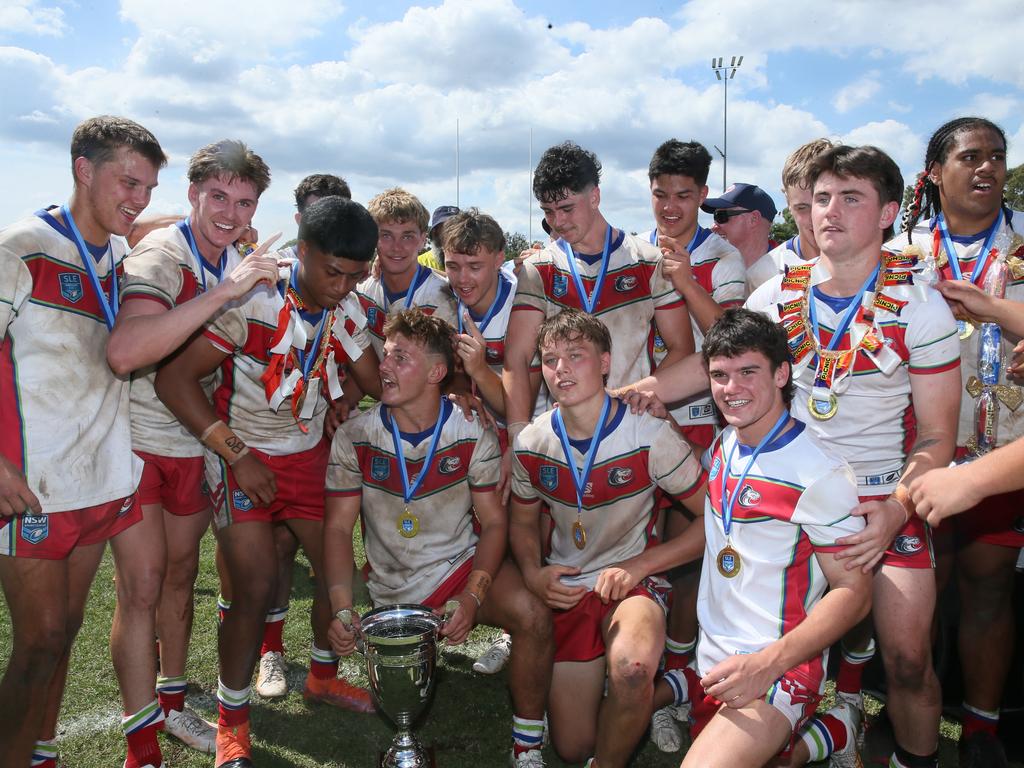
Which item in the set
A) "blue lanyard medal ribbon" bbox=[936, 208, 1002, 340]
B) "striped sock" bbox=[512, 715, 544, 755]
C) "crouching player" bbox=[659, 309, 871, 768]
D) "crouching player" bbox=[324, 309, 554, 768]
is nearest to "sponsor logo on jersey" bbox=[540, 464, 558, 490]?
"crouching player" bbox=[324, 309, 554, 768]

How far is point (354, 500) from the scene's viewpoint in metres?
3.80

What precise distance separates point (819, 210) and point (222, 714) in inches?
127

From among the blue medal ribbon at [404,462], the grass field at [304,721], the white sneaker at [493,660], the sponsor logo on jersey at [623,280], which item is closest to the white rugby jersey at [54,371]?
the blue medal ribbon at [404,462]

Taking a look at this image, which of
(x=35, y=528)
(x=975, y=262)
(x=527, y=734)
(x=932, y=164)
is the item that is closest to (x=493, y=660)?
(x=527, y=734)

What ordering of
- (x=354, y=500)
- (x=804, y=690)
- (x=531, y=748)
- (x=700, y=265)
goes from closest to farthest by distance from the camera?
(x=804, y=690)
(x=531, y=748)
(x=354, y=500)
(x=700, y=265)

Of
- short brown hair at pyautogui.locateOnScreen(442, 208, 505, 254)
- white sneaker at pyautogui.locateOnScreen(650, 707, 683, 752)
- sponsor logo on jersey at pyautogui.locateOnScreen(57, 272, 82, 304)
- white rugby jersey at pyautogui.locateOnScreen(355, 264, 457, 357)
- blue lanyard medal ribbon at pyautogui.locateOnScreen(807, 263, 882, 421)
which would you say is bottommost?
white sneaker at pyautogui.locateOnScreen(650, 707, 683, 752)

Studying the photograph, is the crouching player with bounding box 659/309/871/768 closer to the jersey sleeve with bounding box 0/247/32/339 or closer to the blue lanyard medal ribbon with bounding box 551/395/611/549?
the blue lanyard medal ribbon with bounding box 551/395/611/549

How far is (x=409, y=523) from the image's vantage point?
379 cm

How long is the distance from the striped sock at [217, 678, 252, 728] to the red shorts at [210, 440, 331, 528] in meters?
0.71

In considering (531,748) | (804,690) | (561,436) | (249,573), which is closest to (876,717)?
(804,690)

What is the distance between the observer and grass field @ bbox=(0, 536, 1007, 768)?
141 inches

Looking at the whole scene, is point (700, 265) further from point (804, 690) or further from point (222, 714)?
point (222, 714)

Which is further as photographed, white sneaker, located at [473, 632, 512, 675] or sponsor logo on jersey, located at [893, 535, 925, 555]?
white sneaker, located at [473, 632, 512, 675]

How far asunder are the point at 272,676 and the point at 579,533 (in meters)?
1.85
